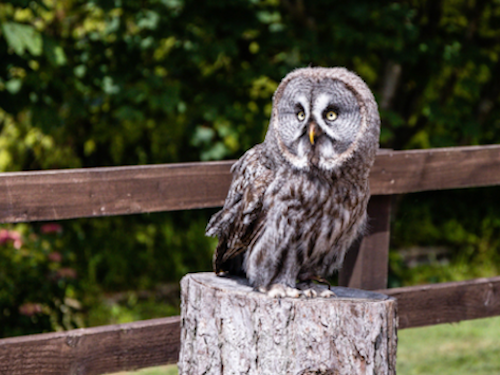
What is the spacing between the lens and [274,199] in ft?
8.52

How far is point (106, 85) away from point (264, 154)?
2.39 metres

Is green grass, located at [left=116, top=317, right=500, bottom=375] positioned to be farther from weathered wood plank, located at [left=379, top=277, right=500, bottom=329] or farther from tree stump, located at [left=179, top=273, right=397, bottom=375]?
tree stump, located at [left=179, top=273, right=397, bottom=375]

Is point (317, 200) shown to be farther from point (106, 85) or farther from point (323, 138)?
point (106, 85)

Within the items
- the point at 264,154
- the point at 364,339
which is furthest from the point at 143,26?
the point at 364,339

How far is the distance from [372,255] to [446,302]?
0.52m

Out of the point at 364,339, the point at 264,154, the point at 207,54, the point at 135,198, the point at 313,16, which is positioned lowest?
the point at 364,339

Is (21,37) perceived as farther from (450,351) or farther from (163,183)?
(450,351)

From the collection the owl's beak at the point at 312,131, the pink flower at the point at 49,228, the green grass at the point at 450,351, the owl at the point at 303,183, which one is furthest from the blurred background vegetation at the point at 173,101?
the owl's beak at the point at 312,131

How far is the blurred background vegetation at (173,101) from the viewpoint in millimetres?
4551

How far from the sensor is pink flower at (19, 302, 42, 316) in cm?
403

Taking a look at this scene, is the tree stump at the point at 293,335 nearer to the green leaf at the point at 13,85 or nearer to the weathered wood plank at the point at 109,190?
the weathered wood plank at the point at 109,190

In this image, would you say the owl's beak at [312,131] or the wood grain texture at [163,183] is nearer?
the owl's beak at [312,131]

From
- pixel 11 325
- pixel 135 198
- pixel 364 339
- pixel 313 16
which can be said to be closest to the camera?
pixel 364 339

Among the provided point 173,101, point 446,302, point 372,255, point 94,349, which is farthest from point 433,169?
point 173,101
